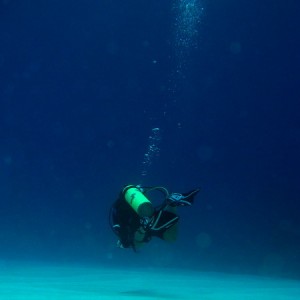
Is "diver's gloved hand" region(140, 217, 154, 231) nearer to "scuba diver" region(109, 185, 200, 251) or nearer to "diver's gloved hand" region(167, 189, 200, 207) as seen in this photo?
"scuba diver" region(109, 185, 200, 251)

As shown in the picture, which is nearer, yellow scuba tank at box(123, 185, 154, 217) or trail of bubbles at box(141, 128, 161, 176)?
yellow scuba tank at box(123, 185, 154, 217)

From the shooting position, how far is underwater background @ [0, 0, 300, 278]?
869 inches

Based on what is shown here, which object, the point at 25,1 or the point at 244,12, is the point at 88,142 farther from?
the point at 244,12

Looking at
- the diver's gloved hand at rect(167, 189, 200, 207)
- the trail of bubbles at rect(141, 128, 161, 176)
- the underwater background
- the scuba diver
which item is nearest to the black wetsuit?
the scuba diver

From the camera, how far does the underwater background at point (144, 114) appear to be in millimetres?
22078

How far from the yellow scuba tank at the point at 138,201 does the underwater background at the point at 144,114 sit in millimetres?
16144

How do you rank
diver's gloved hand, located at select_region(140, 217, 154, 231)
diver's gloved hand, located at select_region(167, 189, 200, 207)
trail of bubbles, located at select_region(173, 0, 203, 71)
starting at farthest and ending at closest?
1. trail of bubbles, located at select_region(173, 0, 203, 71)
2. diver's gloved hand, located at select_region(167, 189, 200, 207)
3. diver's gloved hand, located at select_region(140, 217, 154, 231)

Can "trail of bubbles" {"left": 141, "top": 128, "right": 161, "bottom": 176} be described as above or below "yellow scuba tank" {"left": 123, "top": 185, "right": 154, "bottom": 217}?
above

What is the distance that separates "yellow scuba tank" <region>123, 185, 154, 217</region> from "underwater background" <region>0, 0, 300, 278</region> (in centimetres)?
1614

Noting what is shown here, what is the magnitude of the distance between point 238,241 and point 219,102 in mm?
8713

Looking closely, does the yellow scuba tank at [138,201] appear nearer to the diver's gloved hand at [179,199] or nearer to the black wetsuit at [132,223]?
the black wetsuit at [132,223]

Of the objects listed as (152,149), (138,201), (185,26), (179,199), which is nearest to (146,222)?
(138,201)

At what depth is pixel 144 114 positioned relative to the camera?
24656 millimetres

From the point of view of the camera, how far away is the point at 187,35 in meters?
25.4
